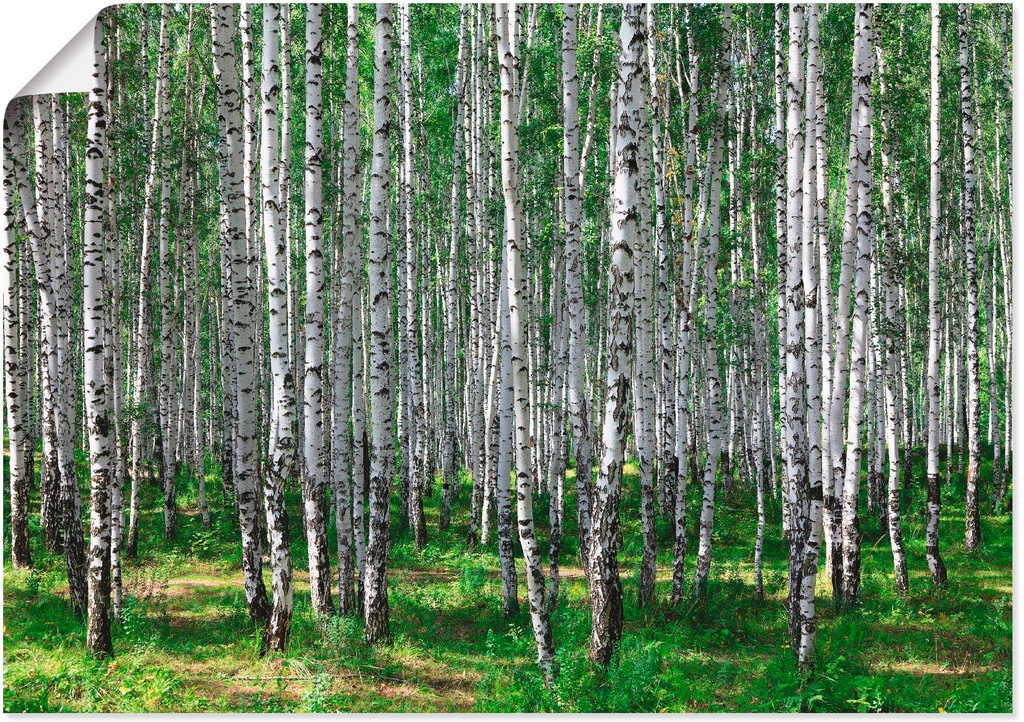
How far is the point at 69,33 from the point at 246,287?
2.23m

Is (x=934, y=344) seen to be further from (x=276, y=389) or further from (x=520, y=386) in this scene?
(x=276, y=389)

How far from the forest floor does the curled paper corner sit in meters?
4.07

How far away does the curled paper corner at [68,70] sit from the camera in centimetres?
483

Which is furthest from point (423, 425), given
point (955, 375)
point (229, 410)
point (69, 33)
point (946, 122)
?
point (946, 122)

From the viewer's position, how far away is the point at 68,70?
4922mm

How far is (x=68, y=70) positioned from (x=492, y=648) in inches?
223

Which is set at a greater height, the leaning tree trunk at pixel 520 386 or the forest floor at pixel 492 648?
the leaning tree trunk at pixel 520 386

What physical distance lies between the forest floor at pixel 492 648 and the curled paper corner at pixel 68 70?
4073 millimetres

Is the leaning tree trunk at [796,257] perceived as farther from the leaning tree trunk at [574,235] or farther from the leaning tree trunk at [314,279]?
the leaning tree trunk at [314,279]

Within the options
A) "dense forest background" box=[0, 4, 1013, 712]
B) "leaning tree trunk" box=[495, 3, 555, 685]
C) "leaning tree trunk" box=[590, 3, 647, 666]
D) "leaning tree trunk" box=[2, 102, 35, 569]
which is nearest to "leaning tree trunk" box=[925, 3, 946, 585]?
"dense forest background" box=[0, 4, 1013, 712]

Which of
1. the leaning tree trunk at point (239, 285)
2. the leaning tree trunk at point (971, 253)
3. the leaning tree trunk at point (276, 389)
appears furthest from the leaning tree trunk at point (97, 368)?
the leaning tree trunk at point (971, 253)

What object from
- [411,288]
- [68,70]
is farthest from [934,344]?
[68,70]

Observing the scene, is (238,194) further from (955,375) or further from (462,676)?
(955,375)

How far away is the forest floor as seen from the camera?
5.21 meters
